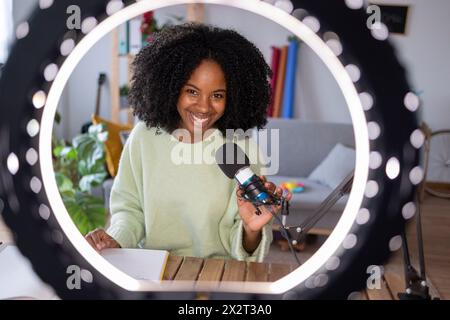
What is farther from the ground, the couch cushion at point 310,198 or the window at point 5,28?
the window at point 5,28

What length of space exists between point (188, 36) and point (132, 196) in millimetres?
268

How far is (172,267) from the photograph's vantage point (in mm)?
700

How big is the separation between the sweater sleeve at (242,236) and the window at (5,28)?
1.27 feet

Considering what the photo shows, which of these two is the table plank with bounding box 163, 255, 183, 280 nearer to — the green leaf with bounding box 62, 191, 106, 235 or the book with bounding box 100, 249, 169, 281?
the book with bounding box 100, 249, 169, 281

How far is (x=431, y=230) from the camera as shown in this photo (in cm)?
111

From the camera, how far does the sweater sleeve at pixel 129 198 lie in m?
0.84

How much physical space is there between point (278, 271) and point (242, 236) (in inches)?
4.4

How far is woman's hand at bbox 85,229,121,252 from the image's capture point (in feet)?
2.26

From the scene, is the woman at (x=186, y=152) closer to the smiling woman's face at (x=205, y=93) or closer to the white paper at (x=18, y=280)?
the smiling woman's face at (x=205, y=93)

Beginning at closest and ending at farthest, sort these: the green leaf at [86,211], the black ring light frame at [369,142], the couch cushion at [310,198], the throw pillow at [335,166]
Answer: the black ring light frame at [369,142]
the green leaf at [86,211]
the couch cushion at [310,198]
the throw pillow at [335,166]

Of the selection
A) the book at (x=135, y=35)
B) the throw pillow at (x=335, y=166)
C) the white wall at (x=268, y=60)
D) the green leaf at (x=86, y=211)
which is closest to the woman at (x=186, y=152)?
the green leaf at (x=86, y=211)

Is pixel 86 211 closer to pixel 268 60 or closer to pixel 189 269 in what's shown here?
pixel 189 269

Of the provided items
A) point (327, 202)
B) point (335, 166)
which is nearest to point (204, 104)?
point (327, 202)
